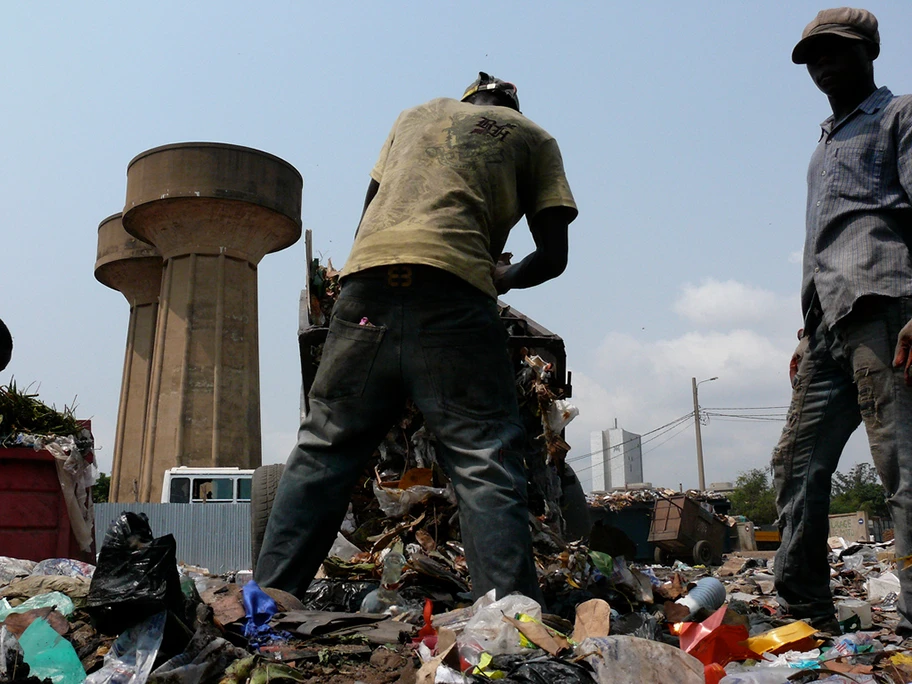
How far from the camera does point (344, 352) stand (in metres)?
2.75

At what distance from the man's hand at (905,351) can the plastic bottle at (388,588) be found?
1.83 meters

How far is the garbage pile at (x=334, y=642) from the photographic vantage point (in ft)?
6.33

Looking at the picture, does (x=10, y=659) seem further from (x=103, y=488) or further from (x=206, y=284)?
(x=103, y=488)

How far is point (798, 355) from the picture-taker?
3525 mm

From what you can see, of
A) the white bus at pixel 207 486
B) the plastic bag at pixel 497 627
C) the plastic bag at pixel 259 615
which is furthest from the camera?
the white bus at pixel 207 486

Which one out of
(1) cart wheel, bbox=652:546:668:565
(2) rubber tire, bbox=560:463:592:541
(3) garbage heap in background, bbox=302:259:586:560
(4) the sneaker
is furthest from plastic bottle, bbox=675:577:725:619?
(1) cart wheel, bbox=652:546:668:565

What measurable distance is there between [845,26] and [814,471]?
1664 mm

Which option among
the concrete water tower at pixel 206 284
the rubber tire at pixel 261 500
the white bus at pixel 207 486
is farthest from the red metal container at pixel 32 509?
the concrete water tower at pixel 206 284

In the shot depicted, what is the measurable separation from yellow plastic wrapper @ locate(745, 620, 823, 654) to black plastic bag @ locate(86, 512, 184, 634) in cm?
164

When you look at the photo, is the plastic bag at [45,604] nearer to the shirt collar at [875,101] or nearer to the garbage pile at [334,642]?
the garbage pile at [334,642]

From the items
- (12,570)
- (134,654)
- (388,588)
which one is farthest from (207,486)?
(134,654)

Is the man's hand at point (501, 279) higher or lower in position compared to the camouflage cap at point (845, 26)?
lower

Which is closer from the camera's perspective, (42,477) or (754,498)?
(42,477)

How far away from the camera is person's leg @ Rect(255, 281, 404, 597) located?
2715 millimetres
